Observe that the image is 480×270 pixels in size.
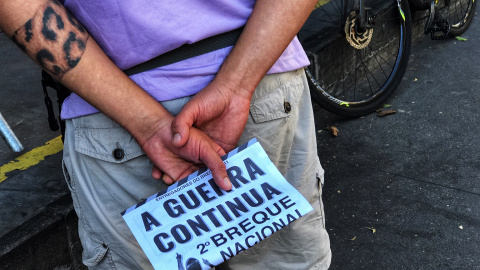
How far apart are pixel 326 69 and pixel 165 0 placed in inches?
106

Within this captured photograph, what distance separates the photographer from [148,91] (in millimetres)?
1272

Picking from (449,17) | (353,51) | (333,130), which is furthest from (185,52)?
(449,17)

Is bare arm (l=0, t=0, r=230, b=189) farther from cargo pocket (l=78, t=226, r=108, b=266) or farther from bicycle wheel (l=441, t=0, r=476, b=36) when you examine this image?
bicycle wheel (l=441, t=0, r=476, b=36)

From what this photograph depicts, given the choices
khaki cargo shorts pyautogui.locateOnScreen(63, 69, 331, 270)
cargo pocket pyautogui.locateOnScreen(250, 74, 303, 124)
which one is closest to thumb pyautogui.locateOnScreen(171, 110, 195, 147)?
khaki cargo shorts pyautogui.locateOnScreen(63, 69, 331, 270)

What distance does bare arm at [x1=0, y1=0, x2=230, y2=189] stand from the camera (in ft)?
3.83

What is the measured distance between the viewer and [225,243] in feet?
4.03

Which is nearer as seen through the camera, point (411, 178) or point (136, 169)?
point (136, 169)

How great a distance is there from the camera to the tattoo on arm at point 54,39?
117cm

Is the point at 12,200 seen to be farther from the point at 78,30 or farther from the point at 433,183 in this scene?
the point at 433,183

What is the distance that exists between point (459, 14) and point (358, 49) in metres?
1.74

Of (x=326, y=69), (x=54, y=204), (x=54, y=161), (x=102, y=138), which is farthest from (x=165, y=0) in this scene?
(x=326, y=69)

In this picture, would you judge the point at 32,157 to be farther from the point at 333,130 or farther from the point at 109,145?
the point at 333,130

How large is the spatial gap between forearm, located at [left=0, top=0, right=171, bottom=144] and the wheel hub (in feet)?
8.71

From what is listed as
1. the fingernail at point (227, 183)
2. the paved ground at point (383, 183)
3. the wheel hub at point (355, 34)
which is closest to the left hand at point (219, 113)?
the fingernail at point (227, 183)
